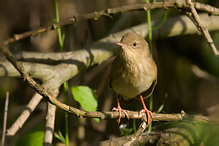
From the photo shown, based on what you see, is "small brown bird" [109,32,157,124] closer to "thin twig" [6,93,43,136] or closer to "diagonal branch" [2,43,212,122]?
"diagonal branch" [2,43,212,122]

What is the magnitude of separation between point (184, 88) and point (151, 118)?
2755 mm

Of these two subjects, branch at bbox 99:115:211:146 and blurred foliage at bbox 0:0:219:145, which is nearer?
branch at bbox 99:115:211:146

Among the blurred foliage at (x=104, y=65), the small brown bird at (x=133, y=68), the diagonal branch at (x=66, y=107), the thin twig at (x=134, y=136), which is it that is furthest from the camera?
the blurred foliage at (x=104, y=65)

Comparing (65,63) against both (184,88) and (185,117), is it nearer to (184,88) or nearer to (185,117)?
(185,117)

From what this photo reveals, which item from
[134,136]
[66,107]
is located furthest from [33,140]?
[66,107]

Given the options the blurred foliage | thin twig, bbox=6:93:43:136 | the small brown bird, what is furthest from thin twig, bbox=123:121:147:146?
the blurred foliage

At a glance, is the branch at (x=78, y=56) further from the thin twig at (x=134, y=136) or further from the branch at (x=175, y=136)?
the thin twig at (x=134, y=136)

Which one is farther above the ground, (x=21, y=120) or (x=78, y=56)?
(x=78, y=56)

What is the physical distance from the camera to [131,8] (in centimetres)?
321

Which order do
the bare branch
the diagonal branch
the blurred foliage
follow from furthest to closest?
the blurred foliage → the bare branch → the diagonal branch

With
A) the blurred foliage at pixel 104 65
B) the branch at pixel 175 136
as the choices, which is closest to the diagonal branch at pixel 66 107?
the branch at pixel 175 136

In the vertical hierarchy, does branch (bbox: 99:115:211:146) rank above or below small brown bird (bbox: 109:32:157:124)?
below

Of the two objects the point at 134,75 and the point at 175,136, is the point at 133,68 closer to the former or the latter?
the point at 134,75

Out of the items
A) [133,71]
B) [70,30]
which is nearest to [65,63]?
[133,71]
